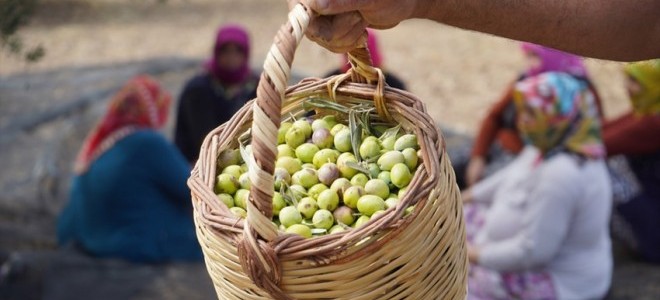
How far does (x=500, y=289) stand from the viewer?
3.85 meters

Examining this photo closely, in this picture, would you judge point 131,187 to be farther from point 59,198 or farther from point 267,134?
point 267,134

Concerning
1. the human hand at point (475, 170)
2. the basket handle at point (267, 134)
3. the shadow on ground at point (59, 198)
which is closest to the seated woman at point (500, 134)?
the human hand at point (475, 170)

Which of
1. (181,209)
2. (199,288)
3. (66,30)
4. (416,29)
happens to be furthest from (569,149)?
(66,30)

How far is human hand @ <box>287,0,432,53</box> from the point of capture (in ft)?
5.23

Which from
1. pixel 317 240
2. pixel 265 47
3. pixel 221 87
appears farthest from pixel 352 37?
pixel 265 47

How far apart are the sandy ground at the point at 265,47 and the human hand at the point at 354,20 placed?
17.5 feet

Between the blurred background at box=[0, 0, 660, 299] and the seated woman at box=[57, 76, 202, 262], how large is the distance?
0.49ft

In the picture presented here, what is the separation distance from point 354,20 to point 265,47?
7.79m

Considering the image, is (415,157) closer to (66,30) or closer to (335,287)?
(335,287)

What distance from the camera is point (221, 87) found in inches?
212

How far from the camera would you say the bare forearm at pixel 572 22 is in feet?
5.79

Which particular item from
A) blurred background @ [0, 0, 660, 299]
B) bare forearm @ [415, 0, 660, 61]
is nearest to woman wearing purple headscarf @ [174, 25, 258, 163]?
blurred background @ [0, 0, 660, 299]

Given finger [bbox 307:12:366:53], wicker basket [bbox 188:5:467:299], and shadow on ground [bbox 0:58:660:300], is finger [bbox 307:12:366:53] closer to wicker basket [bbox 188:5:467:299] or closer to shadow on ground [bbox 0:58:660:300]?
wicker basket [bbox 188:5:467:299]

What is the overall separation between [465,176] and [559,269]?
116cm
